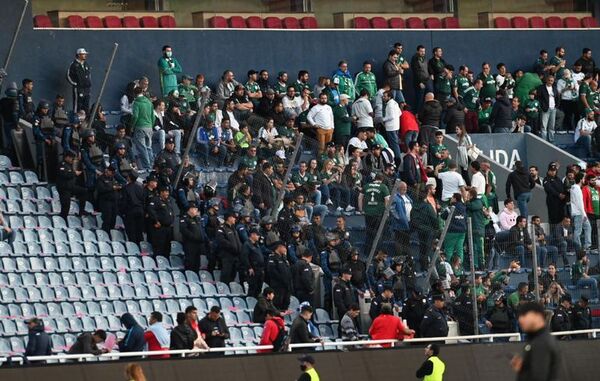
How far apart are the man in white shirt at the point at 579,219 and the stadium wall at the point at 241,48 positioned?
5621mm

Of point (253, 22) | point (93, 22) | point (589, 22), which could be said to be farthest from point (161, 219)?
point (589, 22)

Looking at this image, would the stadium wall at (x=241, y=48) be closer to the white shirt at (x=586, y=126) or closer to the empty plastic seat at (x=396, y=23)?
the empty plastic seat at (x=396, y=23)

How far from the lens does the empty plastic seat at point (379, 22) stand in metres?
34.7

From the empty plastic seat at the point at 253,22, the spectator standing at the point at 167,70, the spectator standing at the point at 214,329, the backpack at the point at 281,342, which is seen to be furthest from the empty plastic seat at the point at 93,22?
the backpack at the point at 281,342

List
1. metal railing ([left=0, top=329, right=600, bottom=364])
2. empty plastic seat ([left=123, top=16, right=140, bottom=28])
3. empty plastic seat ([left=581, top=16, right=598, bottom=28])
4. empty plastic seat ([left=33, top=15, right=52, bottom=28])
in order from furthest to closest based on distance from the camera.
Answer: empty plastic seat ([left=581, top=16, right=598, bottom=28])
empty plastic seat ([left=123, top=16, right=140, bottom=28])
empty plastic seat ([left=33, top=15, right=52, bottom=28])
metal railing ([left=0, top=329, right=600, bottom=364])

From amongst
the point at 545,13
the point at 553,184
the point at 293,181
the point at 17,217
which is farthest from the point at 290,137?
the point at 545,13

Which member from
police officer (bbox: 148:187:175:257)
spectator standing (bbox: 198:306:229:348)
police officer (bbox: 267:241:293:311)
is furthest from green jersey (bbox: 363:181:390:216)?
spectator standing (bbox: 198:306:229:348)

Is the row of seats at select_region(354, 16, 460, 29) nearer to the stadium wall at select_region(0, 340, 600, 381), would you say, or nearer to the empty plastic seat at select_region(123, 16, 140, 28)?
the empty plastic seat at select_region(123, 16, 140, 28)

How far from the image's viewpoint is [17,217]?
25.0 m

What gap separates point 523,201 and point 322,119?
3.94 m

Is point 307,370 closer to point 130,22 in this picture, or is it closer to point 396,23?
point 130,22

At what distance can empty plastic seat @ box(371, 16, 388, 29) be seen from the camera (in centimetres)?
3466

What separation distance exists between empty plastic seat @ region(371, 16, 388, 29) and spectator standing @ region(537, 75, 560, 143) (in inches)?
146

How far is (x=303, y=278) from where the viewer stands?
79.2 feet
